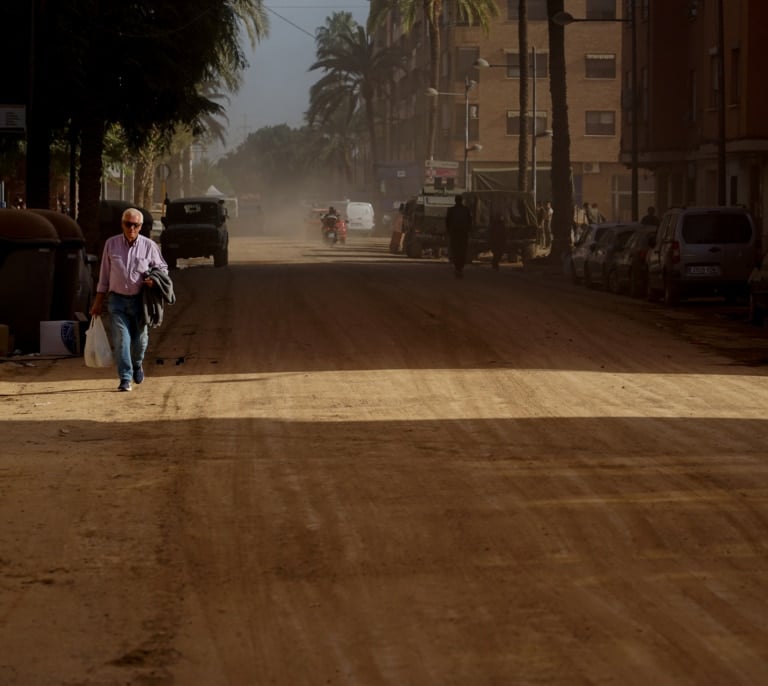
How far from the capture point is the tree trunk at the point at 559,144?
1949 inches

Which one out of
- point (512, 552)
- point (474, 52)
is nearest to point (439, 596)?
point (512, 552)

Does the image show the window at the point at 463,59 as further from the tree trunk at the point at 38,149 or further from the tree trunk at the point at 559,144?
the tree trunk at the point at 38,149

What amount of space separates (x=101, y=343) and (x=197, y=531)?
8.17 m

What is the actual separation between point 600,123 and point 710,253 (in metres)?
70.1

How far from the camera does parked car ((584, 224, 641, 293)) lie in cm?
3703

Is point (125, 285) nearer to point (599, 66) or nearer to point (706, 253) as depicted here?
point (706, 253)

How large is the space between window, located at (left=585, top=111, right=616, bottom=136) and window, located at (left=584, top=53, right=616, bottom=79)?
2.19 meters

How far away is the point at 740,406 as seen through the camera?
15.6 metres

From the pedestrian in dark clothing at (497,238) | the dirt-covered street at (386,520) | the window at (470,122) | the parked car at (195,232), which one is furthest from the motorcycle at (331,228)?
the dirt-covered street at (386,520)

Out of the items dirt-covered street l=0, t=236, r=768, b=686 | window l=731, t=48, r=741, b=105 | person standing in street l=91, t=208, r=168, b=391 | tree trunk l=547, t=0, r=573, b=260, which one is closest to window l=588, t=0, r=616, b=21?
tree trunk l=547, t=0, r=573, b=260

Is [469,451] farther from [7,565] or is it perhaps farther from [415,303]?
[415,303]

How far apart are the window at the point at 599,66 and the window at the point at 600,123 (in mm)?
2195

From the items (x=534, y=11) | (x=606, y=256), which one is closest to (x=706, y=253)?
(x=606, y=256)

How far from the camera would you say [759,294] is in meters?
25.9
